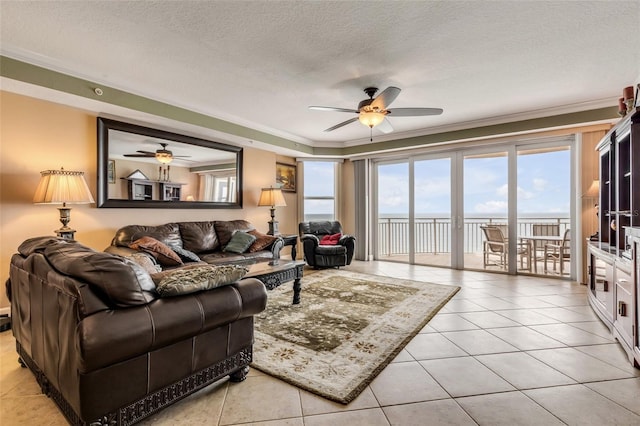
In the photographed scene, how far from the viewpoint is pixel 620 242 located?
2.78 meters

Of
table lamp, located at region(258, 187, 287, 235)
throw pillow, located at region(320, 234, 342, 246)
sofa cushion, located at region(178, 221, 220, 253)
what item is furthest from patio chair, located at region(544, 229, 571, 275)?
sofa cushion, located at region(178, 221, 220, 253)

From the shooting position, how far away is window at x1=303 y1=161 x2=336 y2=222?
6789mm

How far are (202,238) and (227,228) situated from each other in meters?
0.48

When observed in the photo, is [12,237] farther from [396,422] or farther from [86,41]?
[396,422]

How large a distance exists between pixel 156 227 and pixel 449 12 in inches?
156

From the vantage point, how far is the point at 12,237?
300 cm

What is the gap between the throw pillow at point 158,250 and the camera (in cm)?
336

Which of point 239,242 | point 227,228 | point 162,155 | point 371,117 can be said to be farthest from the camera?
point 227,228

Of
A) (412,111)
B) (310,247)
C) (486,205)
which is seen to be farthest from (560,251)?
(310,247)

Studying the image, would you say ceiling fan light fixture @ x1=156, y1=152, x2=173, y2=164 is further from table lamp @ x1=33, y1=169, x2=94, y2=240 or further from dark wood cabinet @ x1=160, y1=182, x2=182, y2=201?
table lamp @ x1=33, y1=169, x2=94, y2=240

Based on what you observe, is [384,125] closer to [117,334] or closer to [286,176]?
[286,176]

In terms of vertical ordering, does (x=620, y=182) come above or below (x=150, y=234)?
above

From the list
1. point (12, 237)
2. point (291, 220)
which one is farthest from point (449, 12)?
point (291, 220)

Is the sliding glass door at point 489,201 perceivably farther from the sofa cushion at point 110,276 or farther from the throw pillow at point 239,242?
the sofa cushion at point 110,276
